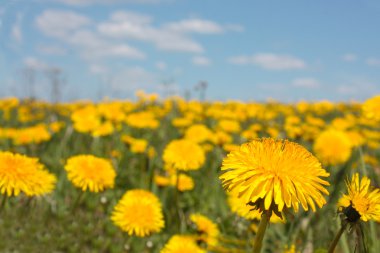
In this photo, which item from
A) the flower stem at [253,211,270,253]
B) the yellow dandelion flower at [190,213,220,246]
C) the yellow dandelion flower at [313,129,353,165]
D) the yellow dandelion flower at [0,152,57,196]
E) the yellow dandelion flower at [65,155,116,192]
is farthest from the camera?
the yellow dandelion flower at [313,129,353,165]

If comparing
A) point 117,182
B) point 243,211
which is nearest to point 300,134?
point 117,182

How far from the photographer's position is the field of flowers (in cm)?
133

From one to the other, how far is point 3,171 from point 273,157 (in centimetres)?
140

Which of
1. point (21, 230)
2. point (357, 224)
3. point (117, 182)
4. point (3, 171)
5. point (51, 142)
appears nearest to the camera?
point (357, 224)

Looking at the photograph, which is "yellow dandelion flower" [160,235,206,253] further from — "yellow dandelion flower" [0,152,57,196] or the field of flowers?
"yellow dandelion flower" [0,152,57,196]

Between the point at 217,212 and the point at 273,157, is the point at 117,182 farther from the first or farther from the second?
the point at 273,157

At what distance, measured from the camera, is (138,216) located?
2387 millimetres

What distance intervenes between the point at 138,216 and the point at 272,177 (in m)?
1.24

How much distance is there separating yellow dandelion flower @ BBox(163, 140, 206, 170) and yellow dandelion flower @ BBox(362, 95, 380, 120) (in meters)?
1.20

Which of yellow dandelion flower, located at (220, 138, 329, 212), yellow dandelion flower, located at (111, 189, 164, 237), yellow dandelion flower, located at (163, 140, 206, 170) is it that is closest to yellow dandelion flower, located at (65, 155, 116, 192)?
yellow dandelion flower, located at (111, 189, 164, 237)

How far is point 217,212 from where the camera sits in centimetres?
411

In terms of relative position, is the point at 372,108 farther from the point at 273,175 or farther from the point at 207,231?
the point at 273,175

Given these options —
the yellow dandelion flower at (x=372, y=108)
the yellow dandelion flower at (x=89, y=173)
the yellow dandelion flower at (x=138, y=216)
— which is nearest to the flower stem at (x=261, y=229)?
the yellow dandelion flower at (x=138, y=216)

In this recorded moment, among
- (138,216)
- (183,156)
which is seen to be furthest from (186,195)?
(138,216)
